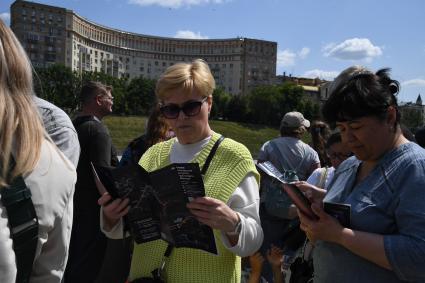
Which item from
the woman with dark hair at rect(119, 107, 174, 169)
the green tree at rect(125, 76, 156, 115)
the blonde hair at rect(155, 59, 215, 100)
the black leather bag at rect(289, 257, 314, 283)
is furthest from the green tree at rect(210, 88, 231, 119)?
the blonde hair at rect(155, 59, 215, 100)

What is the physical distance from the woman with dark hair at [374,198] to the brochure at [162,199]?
1.63ft

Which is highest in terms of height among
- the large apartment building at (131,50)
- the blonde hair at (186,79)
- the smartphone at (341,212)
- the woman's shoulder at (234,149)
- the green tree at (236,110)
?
the large apartment building at (131,50)

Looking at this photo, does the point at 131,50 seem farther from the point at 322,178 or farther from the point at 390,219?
the point at 390,219

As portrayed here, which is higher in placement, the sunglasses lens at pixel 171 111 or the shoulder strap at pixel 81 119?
the sunglasses lens at pixel 171 111

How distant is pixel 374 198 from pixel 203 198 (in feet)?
2.33

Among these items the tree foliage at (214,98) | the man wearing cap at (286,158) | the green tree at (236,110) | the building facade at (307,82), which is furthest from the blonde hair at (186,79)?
the building facade at (307,82)

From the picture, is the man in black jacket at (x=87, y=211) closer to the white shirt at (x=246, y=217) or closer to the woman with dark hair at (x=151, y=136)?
the woman with dark hair at (x=151, y=136)

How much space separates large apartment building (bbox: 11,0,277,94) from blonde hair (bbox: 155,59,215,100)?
109243mm

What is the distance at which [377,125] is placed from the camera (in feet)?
6.43

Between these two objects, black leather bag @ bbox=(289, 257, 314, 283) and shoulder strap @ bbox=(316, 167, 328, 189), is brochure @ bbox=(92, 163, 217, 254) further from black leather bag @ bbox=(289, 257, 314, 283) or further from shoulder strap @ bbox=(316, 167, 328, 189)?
shoulder strap @ bbox=(316, 167, 328, 189)

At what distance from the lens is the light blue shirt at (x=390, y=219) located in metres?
1.77

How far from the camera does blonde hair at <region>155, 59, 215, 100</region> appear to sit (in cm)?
238

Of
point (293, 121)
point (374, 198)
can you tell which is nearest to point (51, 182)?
point (374, 198)

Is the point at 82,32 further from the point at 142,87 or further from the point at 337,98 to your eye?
the point at 337,98
